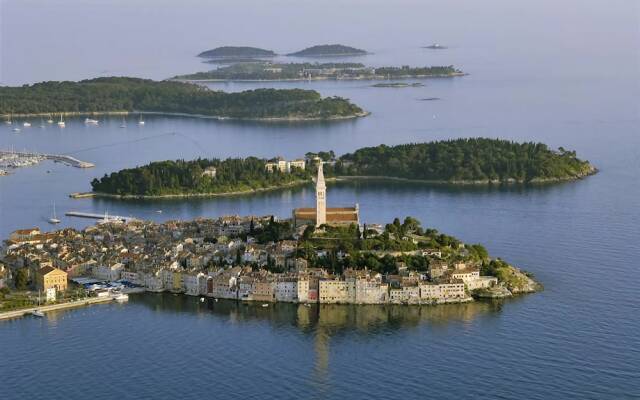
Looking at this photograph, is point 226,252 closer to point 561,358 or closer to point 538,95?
point 561,358

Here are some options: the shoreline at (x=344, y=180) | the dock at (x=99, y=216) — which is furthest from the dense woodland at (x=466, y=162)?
the dock at (x=99, y=216)

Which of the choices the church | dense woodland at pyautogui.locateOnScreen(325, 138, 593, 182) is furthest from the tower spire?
dense woodland at pyautogui.locateOnScreen(325, 138, 593, 182)

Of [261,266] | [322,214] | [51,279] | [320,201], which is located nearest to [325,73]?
[322,214]

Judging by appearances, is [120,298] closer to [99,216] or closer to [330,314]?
[330,314]

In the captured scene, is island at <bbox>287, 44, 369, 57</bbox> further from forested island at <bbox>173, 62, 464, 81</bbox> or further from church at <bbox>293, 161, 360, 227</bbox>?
church at <bbox>293, 161, 360, 227</bbox>

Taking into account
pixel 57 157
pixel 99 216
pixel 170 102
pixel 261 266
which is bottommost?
pixel 261 266
